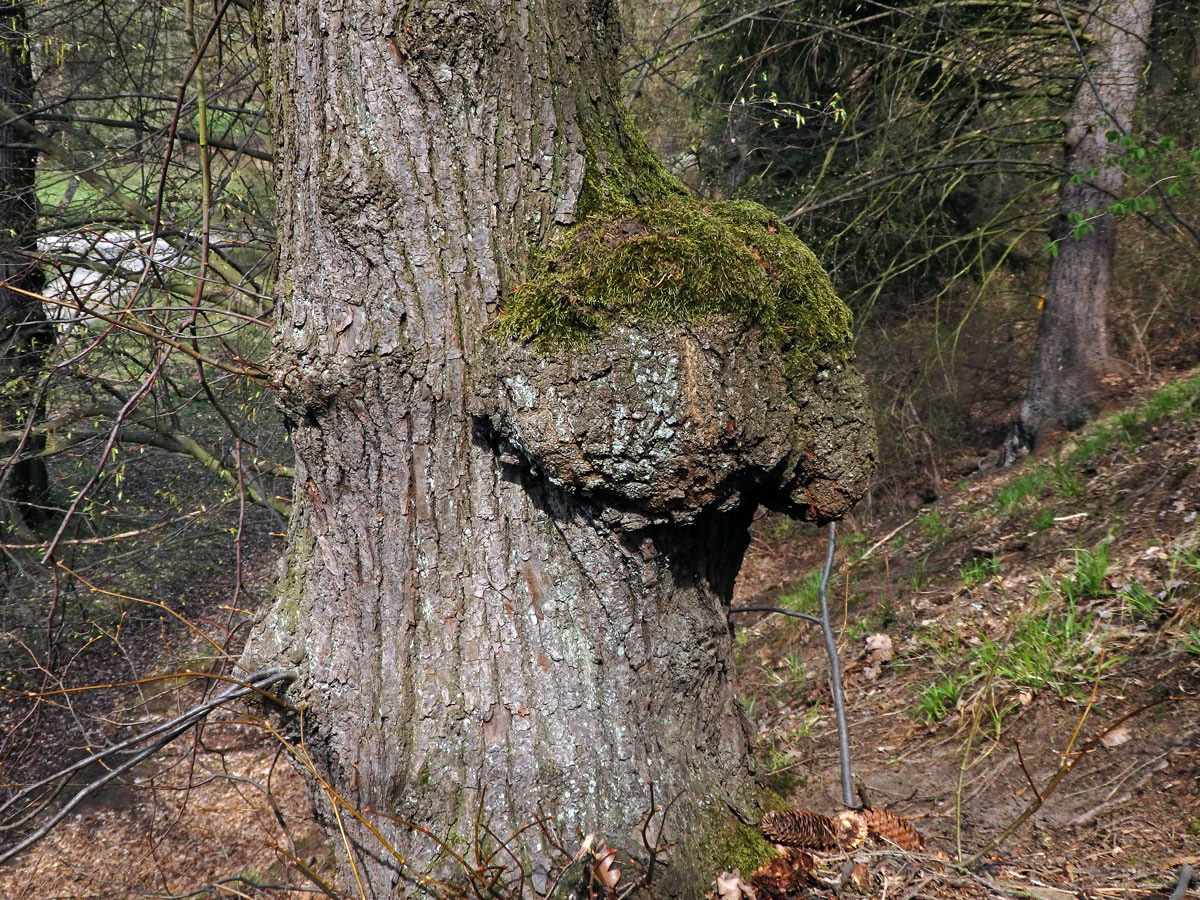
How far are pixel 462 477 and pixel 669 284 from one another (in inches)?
24.5

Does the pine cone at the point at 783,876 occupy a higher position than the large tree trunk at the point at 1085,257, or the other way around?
the large tree trunk at the point at 1085,257

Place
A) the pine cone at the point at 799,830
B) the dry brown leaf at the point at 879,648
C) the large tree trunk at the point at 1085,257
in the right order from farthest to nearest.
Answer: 1. the large tree trunk at the point at 1085,257
2. the dry brown leaf at the point at 879,648
3. the pine cone at the point at 799,830

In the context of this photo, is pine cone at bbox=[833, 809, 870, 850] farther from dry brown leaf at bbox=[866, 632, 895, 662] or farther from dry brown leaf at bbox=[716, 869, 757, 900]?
dry brown leaf at bbox=[866, 632, 895, 662]

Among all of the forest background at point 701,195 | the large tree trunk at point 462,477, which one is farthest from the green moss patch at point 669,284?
the forest background at point 701,195

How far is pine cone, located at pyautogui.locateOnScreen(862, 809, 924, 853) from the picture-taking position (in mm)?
2000

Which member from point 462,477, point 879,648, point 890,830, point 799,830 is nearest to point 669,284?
point 462,477

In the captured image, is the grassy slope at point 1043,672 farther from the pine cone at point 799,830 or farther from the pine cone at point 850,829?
the pine cone at point 799,830

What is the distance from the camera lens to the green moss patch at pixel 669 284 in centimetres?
170

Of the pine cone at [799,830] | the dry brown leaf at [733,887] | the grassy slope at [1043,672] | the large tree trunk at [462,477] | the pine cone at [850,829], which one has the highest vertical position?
the large tree trunk at [462,477]

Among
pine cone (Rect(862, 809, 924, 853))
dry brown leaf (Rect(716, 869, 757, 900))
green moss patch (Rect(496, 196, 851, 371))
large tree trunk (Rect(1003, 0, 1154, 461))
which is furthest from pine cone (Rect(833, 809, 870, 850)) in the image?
large tree trunk (Rect(1003, 0, 1154, 461))

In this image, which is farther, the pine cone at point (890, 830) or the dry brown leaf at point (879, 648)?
the dry brown leaf at point (879, 648)

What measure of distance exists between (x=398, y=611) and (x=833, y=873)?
1.18m

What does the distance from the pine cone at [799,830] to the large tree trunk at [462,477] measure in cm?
14

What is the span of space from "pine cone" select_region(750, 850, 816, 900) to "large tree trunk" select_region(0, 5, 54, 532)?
5.04 m
